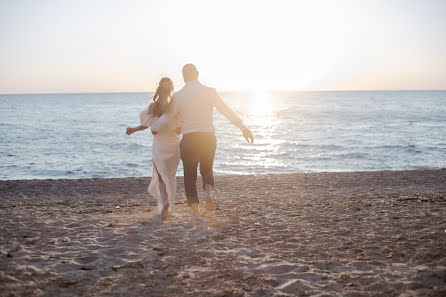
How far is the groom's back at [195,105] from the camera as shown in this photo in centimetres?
562

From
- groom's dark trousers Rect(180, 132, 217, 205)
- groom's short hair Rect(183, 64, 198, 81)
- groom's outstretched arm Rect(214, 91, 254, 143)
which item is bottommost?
groom's dark trousers Rect(180, 132, 217, 205)

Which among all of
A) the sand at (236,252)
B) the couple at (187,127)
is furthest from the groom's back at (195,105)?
the sand at (236,252)

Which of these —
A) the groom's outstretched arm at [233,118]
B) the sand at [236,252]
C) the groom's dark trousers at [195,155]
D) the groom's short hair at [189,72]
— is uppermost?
the groom's short hair at [189,72]

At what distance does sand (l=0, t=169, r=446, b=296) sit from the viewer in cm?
352

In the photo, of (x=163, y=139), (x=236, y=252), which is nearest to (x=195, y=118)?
(x=163, y=139)

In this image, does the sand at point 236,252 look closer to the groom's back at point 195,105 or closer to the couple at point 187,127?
the couple at point 187,127

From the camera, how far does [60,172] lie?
18.0 meters

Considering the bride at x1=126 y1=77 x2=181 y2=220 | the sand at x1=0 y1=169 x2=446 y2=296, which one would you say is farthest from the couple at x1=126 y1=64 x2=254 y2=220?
the sand at x1=0 y1=169 x2=446 y2=296

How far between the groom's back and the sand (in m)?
1.38

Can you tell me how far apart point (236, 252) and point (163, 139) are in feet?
7.18

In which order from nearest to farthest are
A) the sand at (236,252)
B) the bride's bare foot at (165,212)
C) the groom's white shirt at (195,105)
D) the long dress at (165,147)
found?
the sand at (236,252), the groom's white shirt at (195,105), the long dress at (165,147), the bride's bare foot at (165,212)

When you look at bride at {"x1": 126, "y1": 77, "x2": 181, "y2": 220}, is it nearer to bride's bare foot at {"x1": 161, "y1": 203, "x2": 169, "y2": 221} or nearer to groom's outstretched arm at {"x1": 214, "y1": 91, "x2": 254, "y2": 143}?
bride's bare foot at {"x1": 161, "y1": 203, "x2": 169, "y2": 221}

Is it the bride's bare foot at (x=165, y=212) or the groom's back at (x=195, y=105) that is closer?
the groom's back at (x=195, y=105)

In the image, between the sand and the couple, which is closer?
the sand
